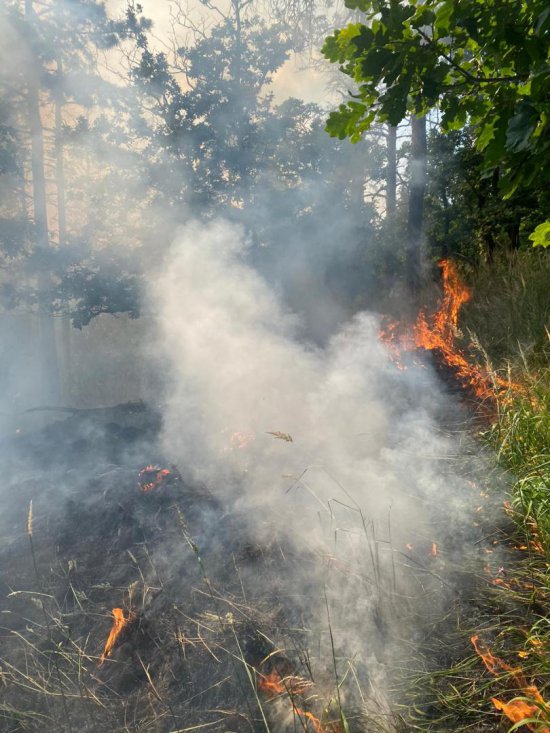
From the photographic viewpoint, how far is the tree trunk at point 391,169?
1631cm

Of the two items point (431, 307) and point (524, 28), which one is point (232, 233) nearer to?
point (431, 307)

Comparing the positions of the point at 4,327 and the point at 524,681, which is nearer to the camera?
the point at 524,681

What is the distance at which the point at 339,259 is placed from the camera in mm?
14344

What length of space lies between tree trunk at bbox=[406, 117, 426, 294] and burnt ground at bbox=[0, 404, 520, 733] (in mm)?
7716

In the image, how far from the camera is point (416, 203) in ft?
34.3

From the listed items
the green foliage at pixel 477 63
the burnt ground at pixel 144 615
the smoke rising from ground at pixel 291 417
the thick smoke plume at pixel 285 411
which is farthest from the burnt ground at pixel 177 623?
the green foliage at pixel 477 63

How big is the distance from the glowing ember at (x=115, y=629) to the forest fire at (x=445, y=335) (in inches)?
160

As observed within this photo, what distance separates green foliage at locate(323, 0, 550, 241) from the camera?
5.15ft

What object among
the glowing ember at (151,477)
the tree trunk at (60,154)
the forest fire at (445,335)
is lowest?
the glowing ember at (151,477)

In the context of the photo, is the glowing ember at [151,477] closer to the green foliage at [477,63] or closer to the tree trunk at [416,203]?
the green foliage at [477,63]

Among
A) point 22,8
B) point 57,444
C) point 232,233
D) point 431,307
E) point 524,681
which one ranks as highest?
point 22,8

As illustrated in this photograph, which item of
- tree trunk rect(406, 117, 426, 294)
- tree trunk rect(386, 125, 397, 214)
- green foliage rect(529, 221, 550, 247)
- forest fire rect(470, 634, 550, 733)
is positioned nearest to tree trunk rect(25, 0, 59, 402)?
tree trunk rect(406, 117, 426, 294)

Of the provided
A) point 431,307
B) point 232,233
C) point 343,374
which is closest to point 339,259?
point 232,233

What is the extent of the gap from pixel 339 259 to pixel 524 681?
13433mm
